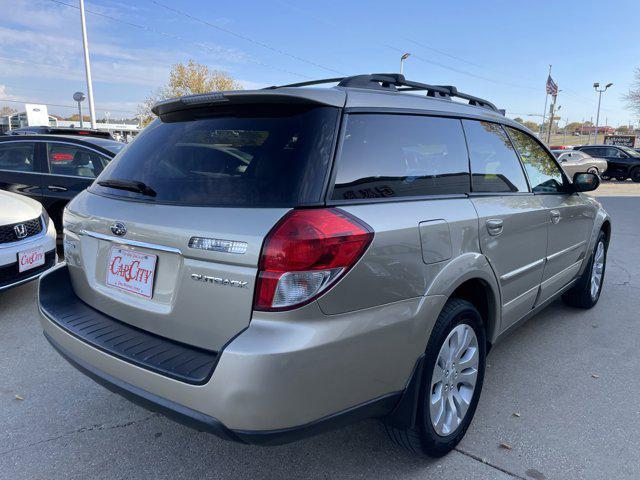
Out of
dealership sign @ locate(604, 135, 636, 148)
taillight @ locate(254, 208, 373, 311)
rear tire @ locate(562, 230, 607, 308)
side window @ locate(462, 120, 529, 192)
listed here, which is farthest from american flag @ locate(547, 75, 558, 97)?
taillight @ locate(254, 208, 373, 311)

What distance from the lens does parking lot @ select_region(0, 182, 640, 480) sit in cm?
229

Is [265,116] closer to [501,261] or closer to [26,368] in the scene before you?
[501,261]

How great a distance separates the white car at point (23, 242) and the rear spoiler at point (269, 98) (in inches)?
106

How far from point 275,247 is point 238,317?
0.29 m

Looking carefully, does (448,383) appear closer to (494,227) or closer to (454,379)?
(454,379)

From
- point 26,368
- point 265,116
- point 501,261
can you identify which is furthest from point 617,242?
point 26,368

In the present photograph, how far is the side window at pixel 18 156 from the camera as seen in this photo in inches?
237

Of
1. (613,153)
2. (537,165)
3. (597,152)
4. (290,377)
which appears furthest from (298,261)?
(597,152)

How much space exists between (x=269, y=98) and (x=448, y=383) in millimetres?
1613

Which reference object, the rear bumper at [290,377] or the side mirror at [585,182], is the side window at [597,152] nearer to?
the side mirror at [585,182]

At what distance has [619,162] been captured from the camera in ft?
73.1

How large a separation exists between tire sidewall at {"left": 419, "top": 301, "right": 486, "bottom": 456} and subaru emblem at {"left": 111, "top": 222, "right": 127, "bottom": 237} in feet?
4.66

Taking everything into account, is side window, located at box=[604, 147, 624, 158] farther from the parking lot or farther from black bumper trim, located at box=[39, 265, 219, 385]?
black bumper trim, located at box=[39, 265, 219, 385]

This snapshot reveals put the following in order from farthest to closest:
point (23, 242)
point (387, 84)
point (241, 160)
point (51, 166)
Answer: point (51, 166) < point (23, 242) < point (387, 84) < point (241, 160)
